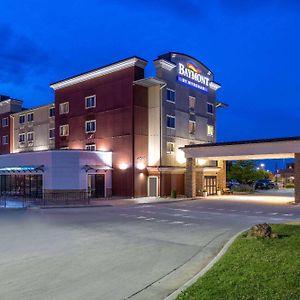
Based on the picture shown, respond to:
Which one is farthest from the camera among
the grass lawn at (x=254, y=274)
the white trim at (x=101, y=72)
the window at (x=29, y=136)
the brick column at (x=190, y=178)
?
the window at (x=29, y=136)

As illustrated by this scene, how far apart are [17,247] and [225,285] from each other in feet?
27.0

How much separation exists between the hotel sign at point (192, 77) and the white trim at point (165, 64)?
5.00 ft

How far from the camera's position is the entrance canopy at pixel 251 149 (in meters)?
34.8

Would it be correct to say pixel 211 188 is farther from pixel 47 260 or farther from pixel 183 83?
pixel 47 260

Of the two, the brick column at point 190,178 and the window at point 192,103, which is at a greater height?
the window at point 192,103

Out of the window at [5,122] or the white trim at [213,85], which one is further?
the window at [5,122]

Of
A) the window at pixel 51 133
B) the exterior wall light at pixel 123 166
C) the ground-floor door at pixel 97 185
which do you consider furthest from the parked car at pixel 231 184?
the window at pixel 51 133

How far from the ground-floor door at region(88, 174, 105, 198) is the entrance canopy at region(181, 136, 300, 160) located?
967cm

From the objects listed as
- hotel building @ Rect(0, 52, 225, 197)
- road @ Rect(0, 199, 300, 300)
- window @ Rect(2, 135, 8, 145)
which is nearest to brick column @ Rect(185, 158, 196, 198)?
hotel building @ Rect(0, 52, 225, 197)

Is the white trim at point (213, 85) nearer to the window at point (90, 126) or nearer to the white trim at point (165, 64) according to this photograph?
the white trim at point (165, 64)

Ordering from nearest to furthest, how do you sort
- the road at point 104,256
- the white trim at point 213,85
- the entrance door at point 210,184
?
the road at point 104,256 < the entrance door at point 210,184 < the white trim at point 213,85

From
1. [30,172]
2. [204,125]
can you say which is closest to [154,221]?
[30,172]

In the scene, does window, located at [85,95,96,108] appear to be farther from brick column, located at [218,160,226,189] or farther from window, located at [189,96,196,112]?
brick column, located at [218,160,226,189]

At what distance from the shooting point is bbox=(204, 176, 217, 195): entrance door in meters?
46.4
